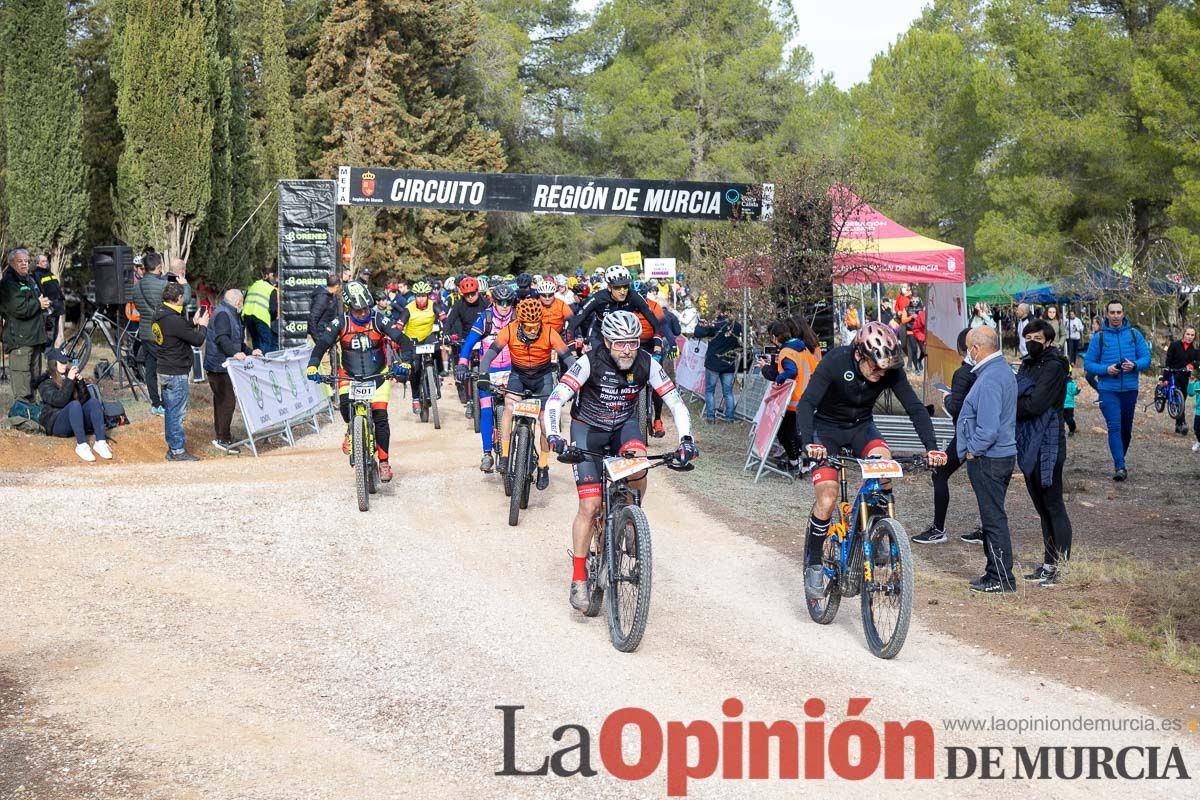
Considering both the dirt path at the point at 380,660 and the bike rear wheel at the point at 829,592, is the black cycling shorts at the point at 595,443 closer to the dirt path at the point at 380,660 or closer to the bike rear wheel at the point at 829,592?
the dirt path at the point at 380,660

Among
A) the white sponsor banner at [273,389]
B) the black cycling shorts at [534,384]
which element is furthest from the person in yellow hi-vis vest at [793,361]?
the white sponsor banner at [273,389]

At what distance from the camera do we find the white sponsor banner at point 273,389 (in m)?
14.7

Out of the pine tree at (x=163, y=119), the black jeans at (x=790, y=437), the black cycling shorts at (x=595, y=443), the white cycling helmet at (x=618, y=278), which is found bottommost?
the black jeans at (x=790, y=437)

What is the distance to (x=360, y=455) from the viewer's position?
1087 centimetres

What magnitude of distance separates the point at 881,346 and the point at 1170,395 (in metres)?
13.7

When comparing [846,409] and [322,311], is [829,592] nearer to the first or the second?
[846,409]

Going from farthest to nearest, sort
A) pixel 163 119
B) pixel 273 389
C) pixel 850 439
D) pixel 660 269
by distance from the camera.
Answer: pixel 660 269 < pixel 163 119 < pixel 273 389 < pixel 850 439

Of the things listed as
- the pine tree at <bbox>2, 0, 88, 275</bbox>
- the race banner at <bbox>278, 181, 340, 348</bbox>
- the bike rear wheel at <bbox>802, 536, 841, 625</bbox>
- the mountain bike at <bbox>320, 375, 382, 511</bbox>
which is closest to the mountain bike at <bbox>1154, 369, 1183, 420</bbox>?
the bike rear wheel at <bbox>802, 536, 841, 625</bbox>

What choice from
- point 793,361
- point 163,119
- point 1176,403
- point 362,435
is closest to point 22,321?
point 362,435

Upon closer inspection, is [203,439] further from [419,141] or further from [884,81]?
[884,81]

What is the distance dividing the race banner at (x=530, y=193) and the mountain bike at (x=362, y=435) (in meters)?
10.5

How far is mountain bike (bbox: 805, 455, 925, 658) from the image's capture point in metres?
6.58

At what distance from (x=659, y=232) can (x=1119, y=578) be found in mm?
46515

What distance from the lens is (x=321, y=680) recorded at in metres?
6.34
